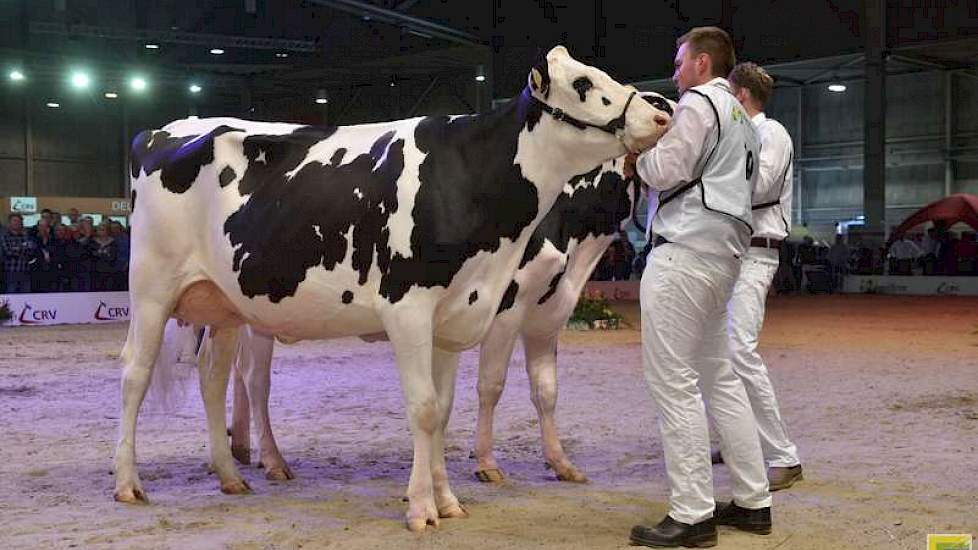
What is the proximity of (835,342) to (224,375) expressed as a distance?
10217 millimetres

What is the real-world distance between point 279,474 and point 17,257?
49.4ft

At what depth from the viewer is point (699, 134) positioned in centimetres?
425

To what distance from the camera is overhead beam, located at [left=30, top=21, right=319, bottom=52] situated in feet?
94.2

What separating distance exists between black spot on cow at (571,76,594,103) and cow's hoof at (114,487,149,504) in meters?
2.91

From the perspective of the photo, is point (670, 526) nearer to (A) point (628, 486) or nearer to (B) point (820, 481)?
(A) point (628, 486)

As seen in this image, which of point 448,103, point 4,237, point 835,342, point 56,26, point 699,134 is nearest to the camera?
point 699,134

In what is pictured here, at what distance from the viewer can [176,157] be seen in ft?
18.1

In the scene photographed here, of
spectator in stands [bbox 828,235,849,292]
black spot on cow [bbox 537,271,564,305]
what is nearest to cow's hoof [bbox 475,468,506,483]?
black spot on cow [bbox 537,271,564,305]

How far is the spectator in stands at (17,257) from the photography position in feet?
61.9

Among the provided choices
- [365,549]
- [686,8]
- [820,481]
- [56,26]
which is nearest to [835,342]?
[820,481]

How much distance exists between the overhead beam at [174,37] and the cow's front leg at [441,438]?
87.2 ft

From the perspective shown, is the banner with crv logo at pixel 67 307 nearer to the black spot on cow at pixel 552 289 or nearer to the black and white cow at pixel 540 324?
the black and white cow at pixel 540 324

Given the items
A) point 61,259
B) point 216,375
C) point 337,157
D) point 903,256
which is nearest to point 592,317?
point 61,259

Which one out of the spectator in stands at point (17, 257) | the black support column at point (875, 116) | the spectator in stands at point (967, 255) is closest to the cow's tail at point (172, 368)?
the spectator in stands at point (17, 257)
